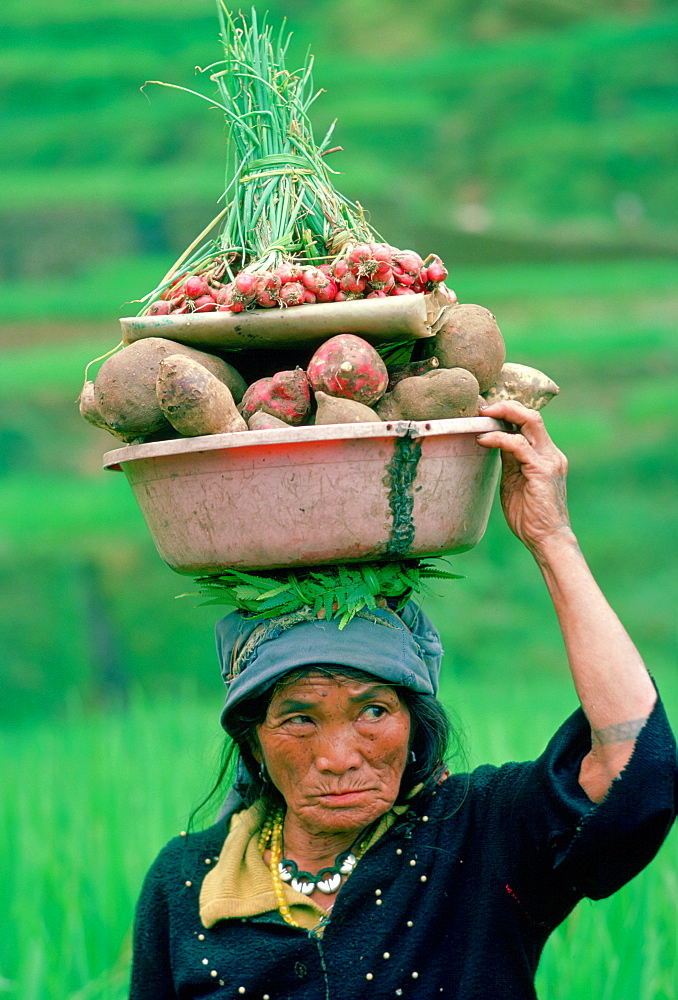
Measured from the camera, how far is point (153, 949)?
154 centimetres

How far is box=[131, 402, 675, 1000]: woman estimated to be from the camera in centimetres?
123

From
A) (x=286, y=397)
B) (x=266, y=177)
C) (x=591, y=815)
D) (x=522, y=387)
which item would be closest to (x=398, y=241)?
(x=266, y=177)

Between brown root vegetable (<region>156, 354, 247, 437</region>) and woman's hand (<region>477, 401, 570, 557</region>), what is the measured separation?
1.16 feet

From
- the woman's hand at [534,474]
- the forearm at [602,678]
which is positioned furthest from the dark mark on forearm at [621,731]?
the woman's hand at [534,474]

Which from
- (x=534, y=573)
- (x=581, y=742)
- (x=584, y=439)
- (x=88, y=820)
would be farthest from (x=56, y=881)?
(x=584, y=439)

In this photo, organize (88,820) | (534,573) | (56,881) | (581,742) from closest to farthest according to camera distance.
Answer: (581,742) → (56,881) → (88,820) → (534,573)

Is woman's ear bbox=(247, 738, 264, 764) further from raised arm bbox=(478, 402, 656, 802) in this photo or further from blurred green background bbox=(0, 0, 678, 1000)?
blurred green background bbox=(0, 0, 678, 1000)

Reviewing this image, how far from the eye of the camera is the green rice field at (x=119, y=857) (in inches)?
91.7

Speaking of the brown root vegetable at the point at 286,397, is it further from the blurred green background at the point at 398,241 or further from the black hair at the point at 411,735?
the blurred green background at the point at 398,241

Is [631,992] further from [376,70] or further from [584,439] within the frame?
[376,70]

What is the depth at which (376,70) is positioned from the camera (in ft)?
20.3

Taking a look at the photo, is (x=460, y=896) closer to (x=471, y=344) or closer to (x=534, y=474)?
(x=534, y=474)

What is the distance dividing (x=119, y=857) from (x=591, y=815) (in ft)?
6.38

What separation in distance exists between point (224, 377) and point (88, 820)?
217cm
